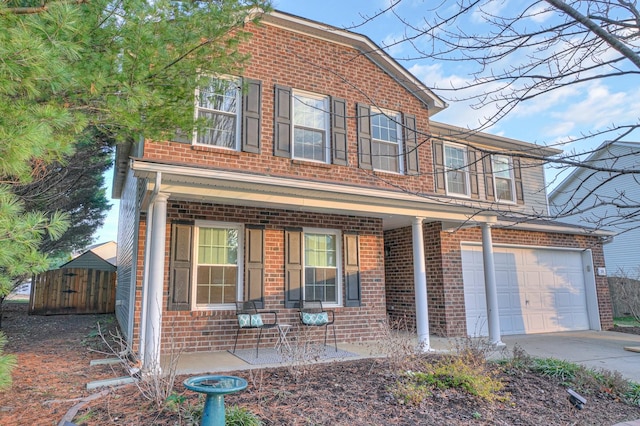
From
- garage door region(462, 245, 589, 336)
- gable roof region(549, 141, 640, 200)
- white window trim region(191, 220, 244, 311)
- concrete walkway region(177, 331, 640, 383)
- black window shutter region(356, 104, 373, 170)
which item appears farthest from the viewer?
garage door region(462, 245, 589, 336)

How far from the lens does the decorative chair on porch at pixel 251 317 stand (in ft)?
21.6

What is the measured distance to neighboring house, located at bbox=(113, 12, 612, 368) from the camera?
638cm

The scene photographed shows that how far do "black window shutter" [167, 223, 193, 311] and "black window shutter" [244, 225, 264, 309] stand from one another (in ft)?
3.25

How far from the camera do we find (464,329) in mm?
9422

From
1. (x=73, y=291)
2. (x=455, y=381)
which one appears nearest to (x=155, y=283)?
(x=455, y=381)

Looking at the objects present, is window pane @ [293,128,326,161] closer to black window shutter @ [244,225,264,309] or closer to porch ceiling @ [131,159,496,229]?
porch ceiling @ [131,159,496,229]

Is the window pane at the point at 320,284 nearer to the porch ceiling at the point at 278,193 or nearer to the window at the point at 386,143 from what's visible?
the porch ceiling at the point at 278,193

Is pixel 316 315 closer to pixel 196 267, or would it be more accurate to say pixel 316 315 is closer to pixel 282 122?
pixel 196 267

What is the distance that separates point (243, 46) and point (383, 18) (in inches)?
203

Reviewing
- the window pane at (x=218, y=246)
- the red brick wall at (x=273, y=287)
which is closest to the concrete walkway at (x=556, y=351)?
the red brick wall at (x=273, y=287)

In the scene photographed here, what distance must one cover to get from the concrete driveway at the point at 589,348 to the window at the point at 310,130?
5.18 m

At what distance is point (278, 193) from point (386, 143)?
3533 millimetres

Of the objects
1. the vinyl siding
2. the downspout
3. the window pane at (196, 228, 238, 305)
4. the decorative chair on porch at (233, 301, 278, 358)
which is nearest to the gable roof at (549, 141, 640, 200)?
the downspout

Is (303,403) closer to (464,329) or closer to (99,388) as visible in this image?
(99,388)
